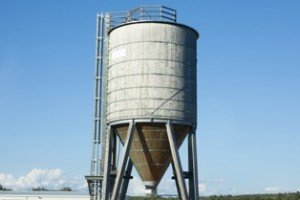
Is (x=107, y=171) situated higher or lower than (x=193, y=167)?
lower

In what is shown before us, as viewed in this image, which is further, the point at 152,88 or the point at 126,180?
the point at 126,180

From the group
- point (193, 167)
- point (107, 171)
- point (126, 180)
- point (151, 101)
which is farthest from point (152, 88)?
point (126, 180)

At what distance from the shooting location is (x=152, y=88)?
24156 millimetres

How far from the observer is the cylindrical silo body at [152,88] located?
2417 cm

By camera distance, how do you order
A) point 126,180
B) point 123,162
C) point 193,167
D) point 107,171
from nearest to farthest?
point 123,162 < point 107,171 < point 193,167 < point 126,180

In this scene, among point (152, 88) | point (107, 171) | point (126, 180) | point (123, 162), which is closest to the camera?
point (123, 162)

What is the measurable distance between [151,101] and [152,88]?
0.69m

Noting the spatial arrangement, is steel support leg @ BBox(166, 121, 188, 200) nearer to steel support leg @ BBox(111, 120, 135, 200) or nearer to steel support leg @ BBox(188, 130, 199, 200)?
steel support leg @ BBox(188, 130, 199, 200)

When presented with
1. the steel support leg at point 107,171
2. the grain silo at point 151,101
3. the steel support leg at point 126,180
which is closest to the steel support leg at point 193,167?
the grain silo at point 151,101

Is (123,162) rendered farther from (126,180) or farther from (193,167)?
(193,167)

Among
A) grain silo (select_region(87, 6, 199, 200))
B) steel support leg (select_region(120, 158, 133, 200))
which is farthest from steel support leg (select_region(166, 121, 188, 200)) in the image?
steel support leg (select_region(120, 158, 133, 200))

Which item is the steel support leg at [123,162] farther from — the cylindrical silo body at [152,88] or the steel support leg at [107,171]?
the steel support leg at [107,171]

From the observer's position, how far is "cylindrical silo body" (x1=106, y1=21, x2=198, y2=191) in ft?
79.3

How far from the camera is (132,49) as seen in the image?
24844 millimetres
